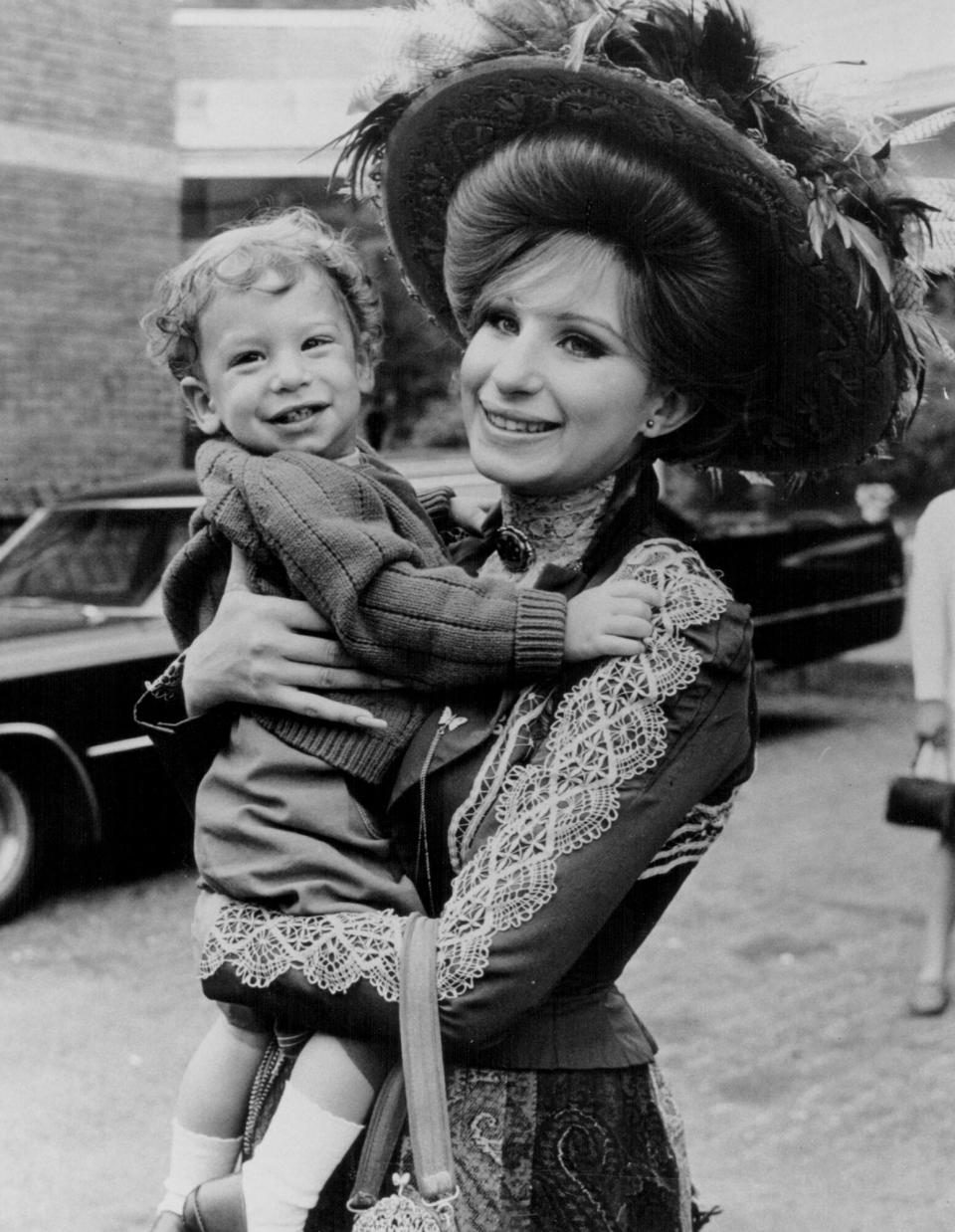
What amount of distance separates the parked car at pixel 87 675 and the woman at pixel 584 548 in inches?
144

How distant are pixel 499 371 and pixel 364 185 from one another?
52 centimetres

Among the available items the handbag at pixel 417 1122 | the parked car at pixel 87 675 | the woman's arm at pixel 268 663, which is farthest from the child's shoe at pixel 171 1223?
the parked car at pixel 87 675

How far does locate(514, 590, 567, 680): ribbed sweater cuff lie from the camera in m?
1.69

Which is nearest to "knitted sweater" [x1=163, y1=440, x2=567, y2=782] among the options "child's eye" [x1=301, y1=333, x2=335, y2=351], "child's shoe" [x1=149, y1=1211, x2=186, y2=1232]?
"child's eye" [x1=301, y1=333, x2=335, y2=351]

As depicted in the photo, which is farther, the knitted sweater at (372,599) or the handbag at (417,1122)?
the knitted sweater at (372,599)

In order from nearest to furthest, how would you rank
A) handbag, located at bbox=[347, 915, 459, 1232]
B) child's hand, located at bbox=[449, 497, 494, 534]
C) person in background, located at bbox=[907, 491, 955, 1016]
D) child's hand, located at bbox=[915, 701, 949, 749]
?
handbag, located at bbox=[347, 915, 459, 1232] < child's hand, located at bbox=[449, 497, 494, 534] < person in background, located at bbox=[907, 491, 955, 1016] < child's hand, located at bbox=[915, 701, 949, 749]

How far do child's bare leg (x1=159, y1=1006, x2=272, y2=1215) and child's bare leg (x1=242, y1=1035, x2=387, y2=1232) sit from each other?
0.56 feet

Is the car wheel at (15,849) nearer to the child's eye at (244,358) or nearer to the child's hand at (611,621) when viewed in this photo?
the child's eye at (244,358)

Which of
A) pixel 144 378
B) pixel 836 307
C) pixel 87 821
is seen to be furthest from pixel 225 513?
pixel 144 378

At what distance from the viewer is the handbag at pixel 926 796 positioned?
5.10 m

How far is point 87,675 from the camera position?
592cm

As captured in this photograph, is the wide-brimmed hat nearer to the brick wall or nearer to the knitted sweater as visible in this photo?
the knitted sweater

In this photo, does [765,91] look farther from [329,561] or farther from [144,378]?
[144,378]

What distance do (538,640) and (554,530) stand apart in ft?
0.93
